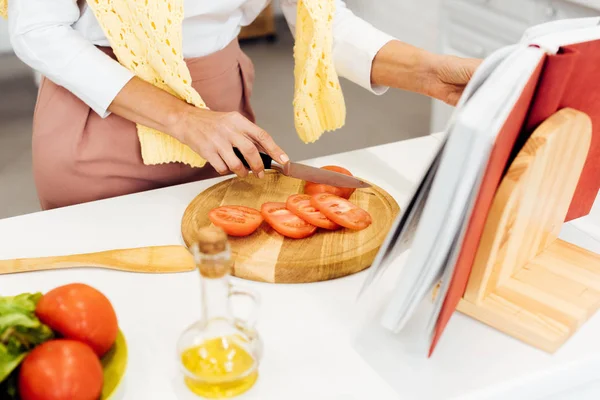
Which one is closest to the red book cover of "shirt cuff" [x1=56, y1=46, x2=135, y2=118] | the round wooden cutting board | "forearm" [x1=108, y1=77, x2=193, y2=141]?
the round wooden cutting board

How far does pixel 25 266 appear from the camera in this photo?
88 cm

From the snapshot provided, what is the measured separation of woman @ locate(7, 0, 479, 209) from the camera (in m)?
1.02

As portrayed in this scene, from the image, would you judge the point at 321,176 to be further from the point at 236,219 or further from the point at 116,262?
the point at 116,262

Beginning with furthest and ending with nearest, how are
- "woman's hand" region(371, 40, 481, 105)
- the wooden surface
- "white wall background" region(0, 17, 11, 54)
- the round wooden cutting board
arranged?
the wooden surface < "white wall background" region(0, 17, 11, 54) < "woman's hand" region(371, 40, 481, 105) < the round wooden cutting board

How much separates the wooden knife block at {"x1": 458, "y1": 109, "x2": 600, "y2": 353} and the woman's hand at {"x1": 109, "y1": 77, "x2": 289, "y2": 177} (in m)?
0.37

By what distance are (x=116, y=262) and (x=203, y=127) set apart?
0.81 ft

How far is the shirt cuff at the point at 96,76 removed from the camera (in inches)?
41.1

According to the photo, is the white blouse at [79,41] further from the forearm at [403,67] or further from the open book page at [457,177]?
the open book page at [457,177]

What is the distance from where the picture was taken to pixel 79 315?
2.09ft

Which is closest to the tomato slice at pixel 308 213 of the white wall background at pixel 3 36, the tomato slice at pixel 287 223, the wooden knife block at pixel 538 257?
the tomato slice at pixel 287 223

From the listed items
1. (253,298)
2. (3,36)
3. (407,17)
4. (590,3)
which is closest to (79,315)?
(253,298)

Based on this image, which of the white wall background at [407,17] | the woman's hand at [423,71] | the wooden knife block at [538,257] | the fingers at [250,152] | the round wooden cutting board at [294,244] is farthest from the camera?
the white wall background at [407,17]

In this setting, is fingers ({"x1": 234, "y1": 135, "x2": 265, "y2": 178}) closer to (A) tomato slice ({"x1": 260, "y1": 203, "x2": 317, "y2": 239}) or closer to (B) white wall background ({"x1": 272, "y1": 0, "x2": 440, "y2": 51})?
(A) tomato slice ({"x1": 260, "y1": 203, "x2": 317, "y2": 239})

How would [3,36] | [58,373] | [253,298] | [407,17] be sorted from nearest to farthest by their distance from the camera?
[58,373], [253,298], [407,17], [3,36]
